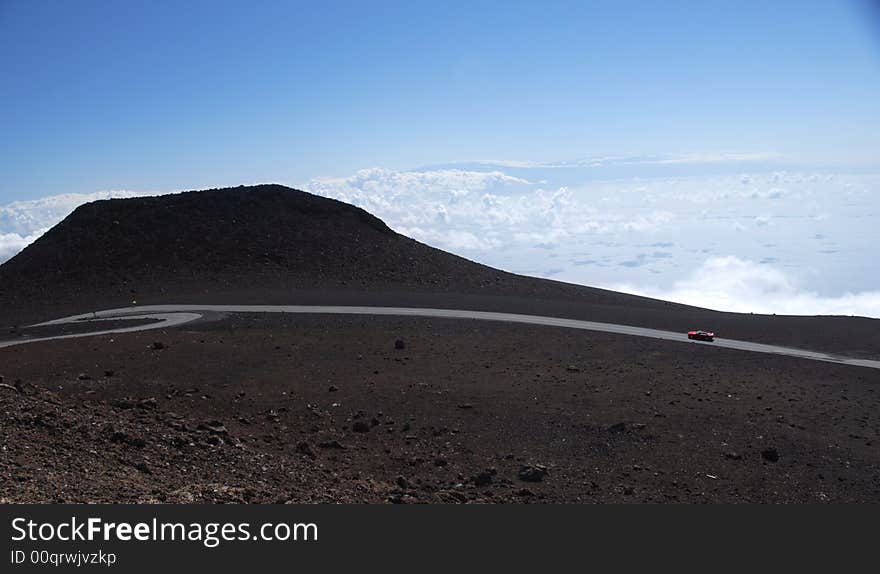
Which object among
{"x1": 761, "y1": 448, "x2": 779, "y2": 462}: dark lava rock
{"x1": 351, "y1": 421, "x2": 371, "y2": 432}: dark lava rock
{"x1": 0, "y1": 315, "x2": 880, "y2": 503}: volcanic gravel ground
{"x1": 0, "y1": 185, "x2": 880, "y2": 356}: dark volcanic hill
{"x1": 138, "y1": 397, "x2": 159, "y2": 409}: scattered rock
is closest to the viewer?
{"x1": 0, "y1": 315, "x2": 880, "y2": 503}: volcanic gravel ground

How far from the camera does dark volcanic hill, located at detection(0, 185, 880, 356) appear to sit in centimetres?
3503

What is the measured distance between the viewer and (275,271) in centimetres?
4194

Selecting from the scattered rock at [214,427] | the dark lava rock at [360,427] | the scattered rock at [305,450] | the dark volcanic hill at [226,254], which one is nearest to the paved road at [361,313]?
the dark volcanic hill at [226,254]

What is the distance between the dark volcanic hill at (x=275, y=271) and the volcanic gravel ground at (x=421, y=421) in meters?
9.06

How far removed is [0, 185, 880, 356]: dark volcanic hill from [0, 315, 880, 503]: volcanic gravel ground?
29.7 feet

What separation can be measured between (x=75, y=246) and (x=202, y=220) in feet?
27.7

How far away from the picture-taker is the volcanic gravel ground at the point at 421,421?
432 inches

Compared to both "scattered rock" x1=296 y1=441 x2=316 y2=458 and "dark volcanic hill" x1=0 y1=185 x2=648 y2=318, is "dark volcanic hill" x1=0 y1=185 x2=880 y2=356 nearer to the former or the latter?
"dark volcanic hill" x1=0 y1=185 x2=648 y2=318

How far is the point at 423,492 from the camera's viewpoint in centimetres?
1117

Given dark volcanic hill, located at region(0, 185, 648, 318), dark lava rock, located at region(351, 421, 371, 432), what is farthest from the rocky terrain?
dark volcanic hill, located at region(0, 185, 648, 318)

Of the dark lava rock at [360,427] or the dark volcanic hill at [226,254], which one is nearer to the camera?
the dark lava rock at [360,427]

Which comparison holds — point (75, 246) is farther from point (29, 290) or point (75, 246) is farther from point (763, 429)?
point (763, 429)

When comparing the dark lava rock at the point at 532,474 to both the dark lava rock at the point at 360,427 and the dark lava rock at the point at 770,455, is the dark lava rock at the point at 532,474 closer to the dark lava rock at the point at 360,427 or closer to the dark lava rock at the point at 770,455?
the dark lava rock at the point at 360,427

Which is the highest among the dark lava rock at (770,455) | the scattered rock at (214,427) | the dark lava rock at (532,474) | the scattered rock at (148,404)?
the scattered rock at (148,404)
